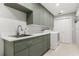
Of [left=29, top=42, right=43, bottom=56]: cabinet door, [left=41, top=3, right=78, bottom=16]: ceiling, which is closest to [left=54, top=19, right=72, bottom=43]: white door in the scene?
[left=41, top=3, right=78, bottom=16]: ceiling

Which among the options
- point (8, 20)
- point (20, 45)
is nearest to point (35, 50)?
point (20, 45)

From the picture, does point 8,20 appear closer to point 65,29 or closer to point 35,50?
point 35,50

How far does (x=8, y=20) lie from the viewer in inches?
73.9

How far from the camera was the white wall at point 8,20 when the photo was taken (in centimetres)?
170

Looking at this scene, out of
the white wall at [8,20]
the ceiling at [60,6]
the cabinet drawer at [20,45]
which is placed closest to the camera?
the cabinet drawer at [20,45]

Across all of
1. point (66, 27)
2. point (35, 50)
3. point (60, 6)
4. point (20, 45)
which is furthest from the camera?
point (66, 27)

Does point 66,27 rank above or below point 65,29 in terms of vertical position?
above

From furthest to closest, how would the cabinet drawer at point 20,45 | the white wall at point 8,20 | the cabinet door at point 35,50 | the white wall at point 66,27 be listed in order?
the white wall at point 66,27, the cabinet door at point 35,50, the white wall at point 8,20, the cabinet drawer at point 20,45

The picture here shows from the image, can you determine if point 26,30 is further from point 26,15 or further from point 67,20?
point 67,20

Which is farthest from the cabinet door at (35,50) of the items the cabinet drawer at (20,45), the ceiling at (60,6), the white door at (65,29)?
the white door at (65,29)

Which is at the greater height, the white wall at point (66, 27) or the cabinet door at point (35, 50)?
the white wall at point (66, 27)

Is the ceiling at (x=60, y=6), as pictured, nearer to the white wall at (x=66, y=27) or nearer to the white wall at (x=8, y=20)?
the white wall at (x=66, y=27)

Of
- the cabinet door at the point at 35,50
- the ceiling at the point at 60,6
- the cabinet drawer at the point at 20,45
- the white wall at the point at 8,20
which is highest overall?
the ceiling at the point at 60,6

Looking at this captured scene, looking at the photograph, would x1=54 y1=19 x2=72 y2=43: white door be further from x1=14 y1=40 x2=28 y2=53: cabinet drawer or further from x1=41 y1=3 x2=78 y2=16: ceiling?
x1=14 y1=40 x2=28 y2=53: cabinet drawer
